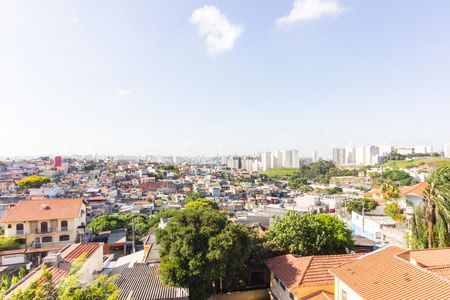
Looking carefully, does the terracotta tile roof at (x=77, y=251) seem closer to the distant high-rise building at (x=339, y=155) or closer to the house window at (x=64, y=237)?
the house window at (x=64, y=237)

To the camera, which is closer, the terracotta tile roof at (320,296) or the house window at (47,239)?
the terracotta tile roof at (320,296)

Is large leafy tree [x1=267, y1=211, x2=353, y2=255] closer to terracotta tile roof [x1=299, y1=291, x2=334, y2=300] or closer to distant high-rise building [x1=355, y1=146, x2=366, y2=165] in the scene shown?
Answer: terracotta tile roof [x1=299, y1=291, x2=334, y2=300]

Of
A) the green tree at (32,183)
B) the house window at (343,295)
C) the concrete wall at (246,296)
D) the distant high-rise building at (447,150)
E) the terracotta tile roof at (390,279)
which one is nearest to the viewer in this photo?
the terracotta tile roof at (390,279)

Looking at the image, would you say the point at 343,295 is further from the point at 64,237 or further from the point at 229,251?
the point at 64,237

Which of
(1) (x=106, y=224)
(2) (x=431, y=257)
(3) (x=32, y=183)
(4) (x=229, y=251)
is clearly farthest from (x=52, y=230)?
(3) (x=32, y=183)

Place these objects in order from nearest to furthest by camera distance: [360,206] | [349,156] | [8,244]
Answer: [8,244] < [360,206] < [349,156]

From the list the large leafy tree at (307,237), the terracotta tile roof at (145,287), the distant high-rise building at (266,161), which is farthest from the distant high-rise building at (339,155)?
the terracotta tile roof at (145,287)

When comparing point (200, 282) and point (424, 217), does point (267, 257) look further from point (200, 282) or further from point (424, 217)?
point (424, 217)
